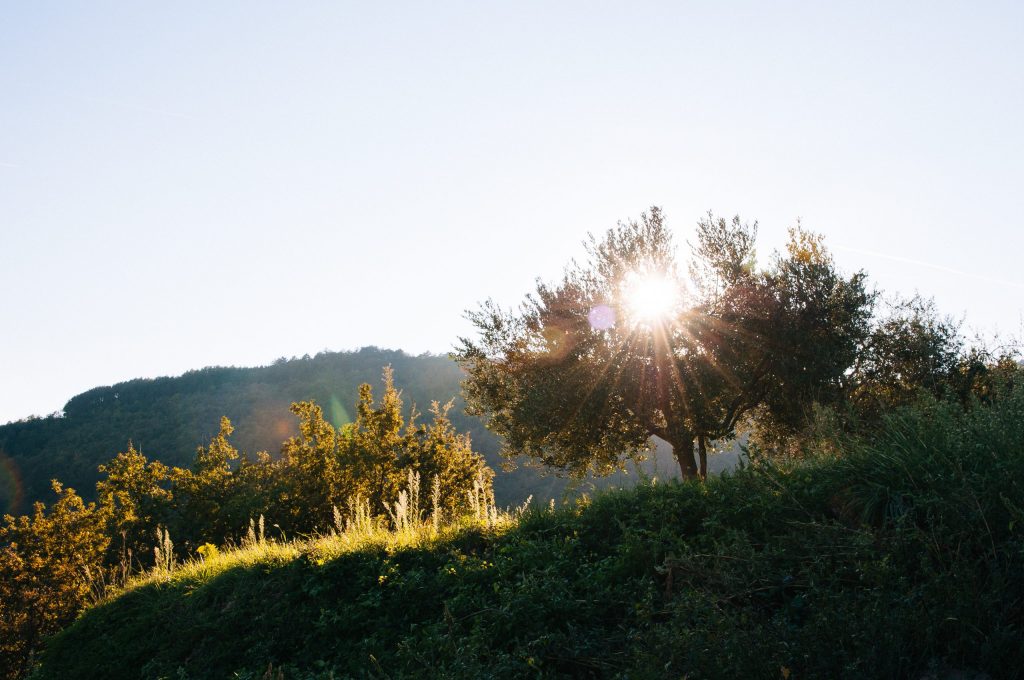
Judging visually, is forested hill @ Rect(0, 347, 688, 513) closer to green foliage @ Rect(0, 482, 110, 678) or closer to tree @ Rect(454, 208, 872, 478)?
green foliage @ Rect(0, 482, 110, 678)

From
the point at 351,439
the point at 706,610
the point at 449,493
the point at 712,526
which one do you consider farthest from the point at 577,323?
the point at 706,610

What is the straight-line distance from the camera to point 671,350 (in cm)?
1622

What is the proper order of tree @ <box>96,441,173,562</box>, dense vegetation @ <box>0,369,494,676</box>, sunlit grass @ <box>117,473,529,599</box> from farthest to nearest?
tree @ <box>96,441,173,562</box>, dense vegetation @ <box>0,369,494,676</box>, sunlit grass @ <box>117,473,529,599</box>

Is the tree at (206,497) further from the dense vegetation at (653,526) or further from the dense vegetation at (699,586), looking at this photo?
the dense vegetation at (699,586)

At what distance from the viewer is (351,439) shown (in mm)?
16391

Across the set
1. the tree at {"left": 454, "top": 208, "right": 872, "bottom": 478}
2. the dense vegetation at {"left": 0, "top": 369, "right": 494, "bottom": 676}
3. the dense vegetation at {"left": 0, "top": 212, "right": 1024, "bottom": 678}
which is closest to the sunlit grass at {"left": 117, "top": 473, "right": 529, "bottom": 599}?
the dense vegetation at {"left": 0, "top": 212, "right": 1024, "bottom": 678}

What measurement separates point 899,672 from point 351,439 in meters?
14.4

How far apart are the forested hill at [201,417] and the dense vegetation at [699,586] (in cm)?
5059

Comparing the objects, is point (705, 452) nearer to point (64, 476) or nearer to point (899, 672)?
point (899, 672)

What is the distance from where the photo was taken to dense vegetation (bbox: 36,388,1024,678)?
356 cm

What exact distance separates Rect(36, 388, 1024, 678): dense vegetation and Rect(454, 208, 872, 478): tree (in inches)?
355

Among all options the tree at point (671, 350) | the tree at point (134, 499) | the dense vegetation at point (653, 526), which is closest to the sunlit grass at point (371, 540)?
the dense vegetation at point (653, 526)

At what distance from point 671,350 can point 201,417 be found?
81.9 m

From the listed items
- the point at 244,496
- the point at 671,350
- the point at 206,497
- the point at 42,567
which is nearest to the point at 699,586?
the point at 671,350
